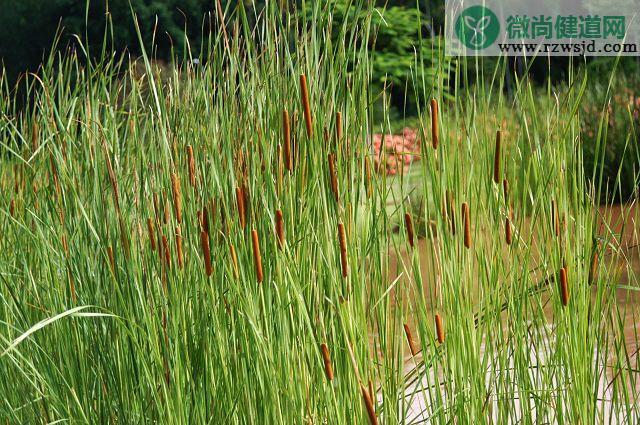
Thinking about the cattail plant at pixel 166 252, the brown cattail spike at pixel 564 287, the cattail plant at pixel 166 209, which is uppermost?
the cattail plant at pixel 166 209

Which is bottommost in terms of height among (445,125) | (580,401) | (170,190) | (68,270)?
(580,401)

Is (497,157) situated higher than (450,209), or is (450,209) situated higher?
(497,157)

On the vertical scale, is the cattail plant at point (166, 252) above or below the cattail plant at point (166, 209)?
below

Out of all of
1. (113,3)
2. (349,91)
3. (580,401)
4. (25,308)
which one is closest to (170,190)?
(349,91)

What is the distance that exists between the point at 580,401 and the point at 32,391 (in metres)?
1.18

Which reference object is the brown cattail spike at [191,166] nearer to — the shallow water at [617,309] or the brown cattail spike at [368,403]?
the shallow water at [617,309]

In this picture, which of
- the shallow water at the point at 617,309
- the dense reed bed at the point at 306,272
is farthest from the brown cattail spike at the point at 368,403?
the shallow water at the point at 617,309

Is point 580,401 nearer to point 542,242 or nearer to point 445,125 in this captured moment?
point 542,242

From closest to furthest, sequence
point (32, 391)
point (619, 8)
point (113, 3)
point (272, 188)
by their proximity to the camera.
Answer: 1. point (272, 188)
2. point (32, 391)
3. point (619, 8)
4. point (113, 3)

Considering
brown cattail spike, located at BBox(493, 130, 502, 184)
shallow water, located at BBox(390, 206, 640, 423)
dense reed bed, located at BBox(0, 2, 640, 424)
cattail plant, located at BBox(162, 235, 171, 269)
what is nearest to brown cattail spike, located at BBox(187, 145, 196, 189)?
dense reed bed, located at BBox(0, 2, 640, 424)

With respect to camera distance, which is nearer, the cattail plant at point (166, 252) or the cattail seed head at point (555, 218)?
the cattail plant at point (166, 252)

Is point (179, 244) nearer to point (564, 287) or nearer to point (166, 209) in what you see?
point (166, 209)

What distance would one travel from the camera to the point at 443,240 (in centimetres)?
166

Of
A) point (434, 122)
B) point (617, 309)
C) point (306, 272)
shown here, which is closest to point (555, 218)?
point (617, 309)
